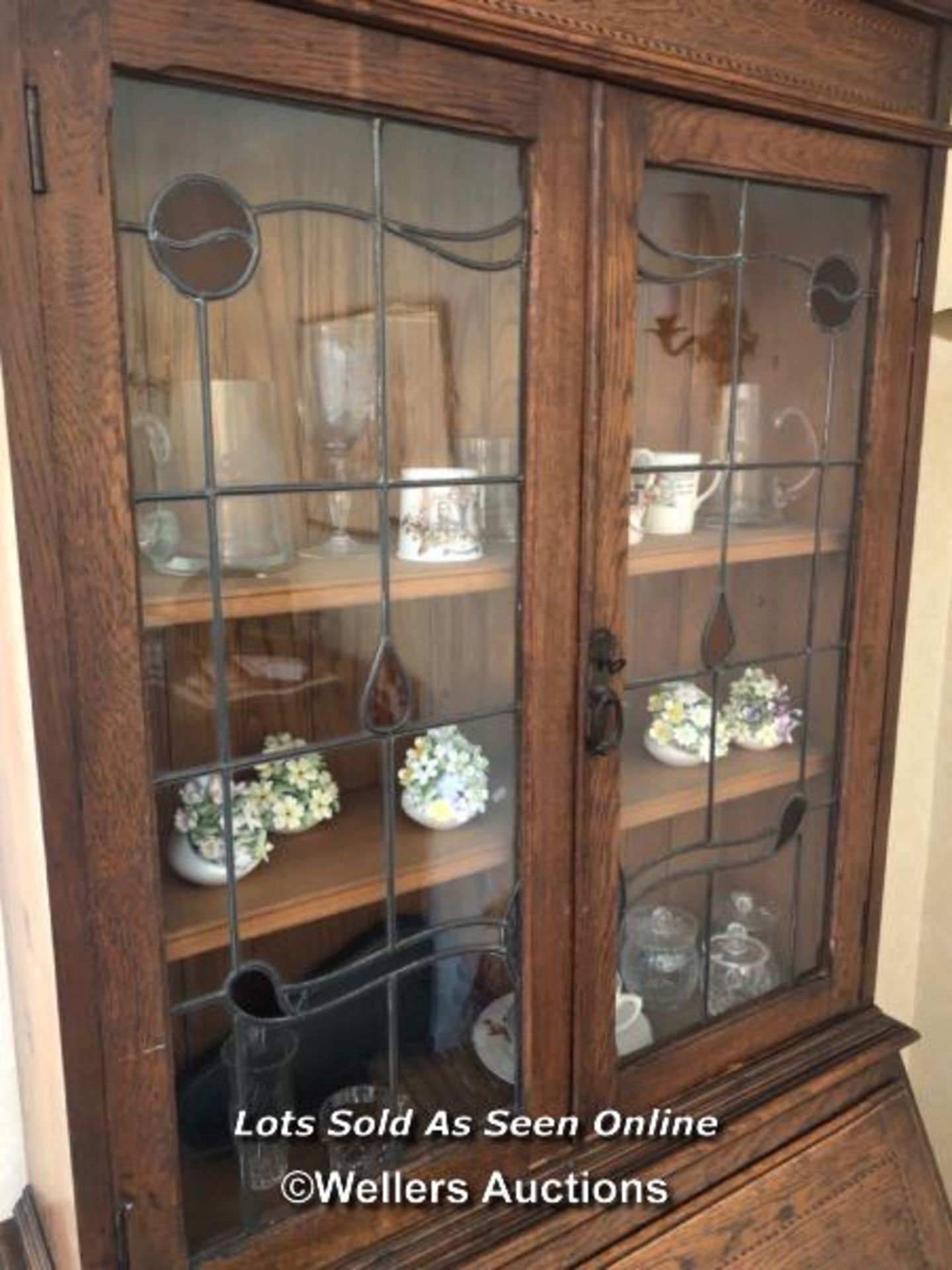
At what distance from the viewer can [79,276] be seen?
0.59m

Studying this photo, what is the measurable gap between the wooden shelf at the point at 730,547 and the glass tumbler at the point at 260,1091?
0.49 meters

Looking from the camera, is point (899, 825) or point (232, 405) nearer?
point (232, 405)

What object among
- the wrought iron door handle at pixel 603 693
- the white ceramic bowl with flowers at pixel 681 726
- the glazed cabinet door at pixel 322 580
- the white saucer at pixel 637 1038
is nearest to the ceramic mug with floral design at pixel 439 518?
the glazed cabinet door at pixel 322 580

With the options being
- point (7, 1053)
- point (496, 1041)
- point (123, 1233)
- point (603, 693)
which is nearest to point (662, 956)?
point (496, 1041)

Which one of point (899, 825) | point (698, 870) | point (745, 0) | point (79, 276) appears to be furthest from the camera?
point (899, 825)

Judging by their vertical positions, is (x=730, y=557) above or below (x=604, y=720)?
above

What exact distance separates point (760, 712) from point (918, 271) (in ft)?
1.54

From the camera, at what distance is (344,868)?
84 cm

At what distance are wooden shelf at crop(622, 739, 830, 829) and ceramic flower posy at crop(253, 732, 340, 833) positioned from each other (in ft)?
0.90

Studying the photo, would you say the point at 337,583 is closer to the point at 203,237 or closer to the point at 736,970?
the point at 203,237

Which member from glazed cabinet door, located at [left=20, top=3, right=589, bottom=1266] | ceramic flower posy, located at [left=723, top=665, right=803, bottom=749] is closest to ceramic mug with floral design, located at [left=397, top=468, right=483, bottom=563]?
glazed cabinet door, located at [left=20, top=3, right=589, bottom=1266]

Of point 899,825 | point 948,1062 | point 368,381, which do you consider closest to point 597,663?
point 368,381

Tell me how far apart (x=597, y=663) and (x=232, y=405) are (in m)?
0.36

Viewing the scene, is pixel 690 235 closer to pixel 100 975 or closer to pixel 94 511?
pixel 94 511
